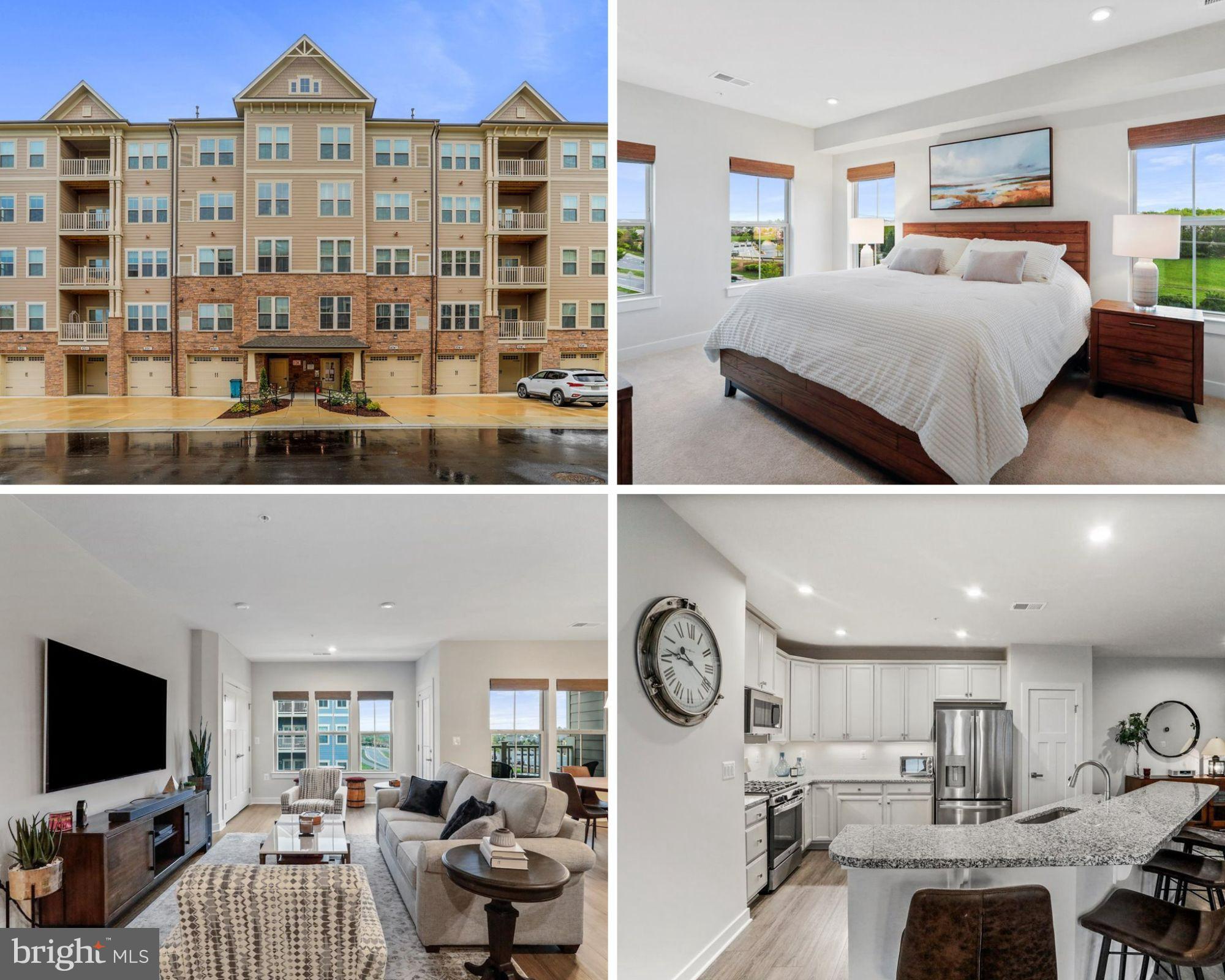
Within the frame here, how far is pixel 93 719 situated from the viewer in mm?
5613

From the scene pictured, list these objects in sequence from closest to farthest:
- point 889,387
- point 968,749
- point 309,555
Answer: point 889,387, point 309,555, point 968,749

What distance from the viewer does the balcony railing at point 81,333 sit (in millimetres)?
4926

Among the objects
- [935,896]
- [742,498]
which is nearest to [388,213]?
[742,498]

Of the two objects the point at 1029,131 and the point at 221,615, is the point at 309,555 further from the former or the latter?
the point at 1029,131

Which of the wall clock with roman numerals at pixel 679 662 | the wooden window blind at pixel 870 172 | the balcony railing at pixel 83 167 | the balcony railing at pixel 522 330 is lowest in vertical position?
the wall clock with roman numerals at pixel 679 662

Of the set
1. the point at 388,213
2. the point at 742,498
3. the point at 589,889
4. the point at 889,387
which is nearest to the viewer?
the point at 889,387

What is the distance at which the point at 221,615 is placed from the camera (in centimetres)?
819

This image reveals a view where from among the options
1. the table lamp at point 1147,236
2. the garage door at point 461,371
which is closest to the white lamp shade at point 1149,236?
the table lamp at point 1147,236

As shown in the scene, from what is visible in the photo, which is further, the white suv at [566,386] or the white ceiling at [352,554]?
the white ceiling at [352,554]

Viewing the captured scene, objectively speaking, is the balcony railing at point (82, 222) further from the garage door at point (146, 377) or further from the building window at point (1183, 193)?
the building window at point (1183, 193)

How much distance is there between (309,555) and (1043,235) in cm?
442

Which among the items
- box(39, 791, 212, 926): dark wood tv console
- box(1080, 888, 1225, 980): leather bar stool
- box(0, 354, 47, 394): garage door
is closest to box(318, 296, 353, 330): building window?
box(0, 354, 47, 394): garage door

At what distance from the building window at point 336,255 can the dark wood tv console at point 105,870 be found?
3.61 m

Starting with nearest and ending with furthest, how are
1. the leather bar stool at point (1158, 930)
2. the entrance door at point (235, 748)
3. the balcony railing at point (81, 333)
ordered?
1. the leather bar stool at point (1158, 930)
2. the balcony railing at point (81, 333)
3. the entrance door at point (235, 748)
